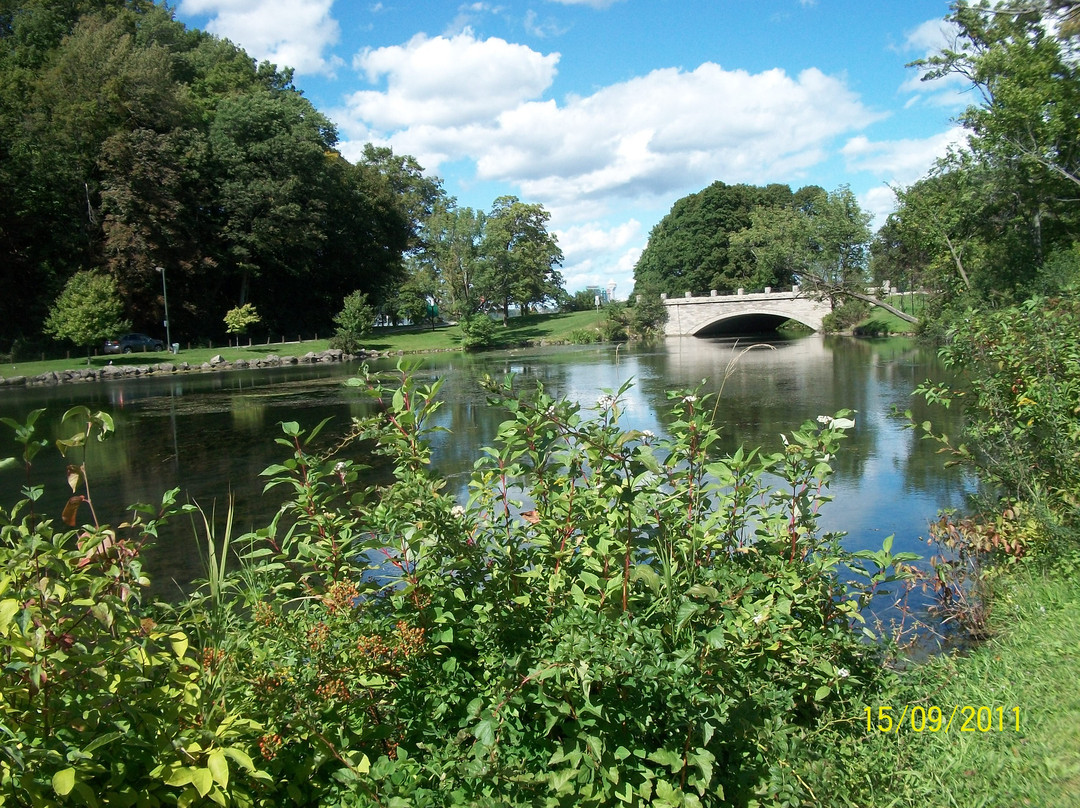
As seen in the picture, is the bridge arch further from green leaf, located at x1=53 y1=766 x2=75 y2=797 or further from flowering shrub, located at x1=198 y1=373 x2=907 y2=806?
green leaf, located at x1=53 y1=766 x2=75 y2=797

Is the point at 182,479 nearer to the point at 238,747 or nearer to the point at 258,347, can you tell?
the point at 238,747

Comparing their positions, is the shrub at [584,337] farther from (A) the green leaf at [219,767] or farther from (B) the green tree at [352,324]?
(A) the green leaf at [219,767]

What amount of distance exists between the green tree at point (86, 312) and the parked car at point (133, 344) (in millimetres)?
2144

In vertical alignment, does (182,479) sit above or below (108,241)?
below

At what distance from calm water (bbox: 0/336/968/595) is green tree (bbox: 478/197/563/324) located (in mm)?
31131

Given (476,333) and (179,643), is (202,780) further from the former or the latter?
(476,333)

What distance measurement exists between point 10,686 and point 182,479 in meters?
10.5

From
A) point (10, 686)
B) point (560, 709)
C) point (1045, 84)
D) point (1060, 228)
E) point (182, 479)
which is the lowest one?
point (182, 479)

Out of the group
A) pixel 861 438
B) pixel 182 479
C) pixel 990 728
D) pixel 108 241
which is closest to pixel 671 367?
pixel 861 438

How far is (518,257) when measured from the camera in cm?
6350

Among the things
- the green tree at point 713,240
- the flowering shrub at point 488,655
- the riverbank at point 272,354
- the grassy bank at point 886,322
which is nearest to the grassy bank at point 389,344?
the riverbank at point 272,354

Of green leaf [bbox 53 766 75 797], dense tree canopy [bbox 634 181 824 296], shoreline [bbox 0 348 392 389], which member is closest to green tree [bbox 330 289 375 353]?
shoreline [bbox 0 348 392 389]

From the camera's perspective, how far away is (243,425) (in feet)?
55.5

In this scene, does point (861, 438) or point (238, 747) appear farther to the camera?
point (861, 438)
